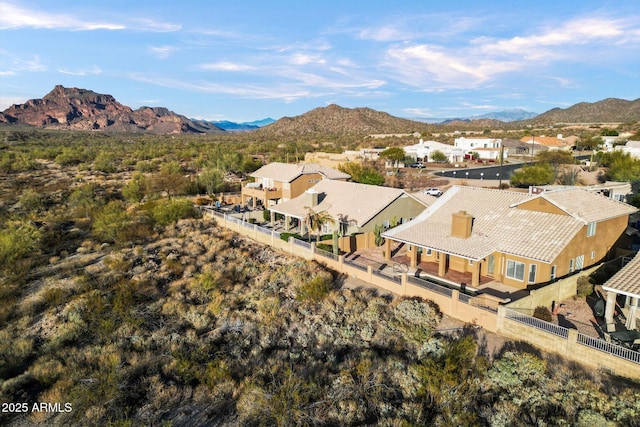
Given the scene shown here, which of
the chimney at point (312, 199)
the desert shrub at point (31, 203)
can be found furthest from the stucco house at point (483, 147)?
the desert shrub at point (31, 203)

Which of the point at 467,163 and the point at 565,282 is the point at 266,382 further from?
the point at 467,163

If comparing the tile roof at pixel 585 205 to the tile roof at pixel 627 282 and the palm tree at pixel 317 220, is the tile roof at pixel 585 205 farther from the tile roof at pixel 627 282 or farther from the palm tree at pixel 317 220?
the palm tree at pixel 317 220

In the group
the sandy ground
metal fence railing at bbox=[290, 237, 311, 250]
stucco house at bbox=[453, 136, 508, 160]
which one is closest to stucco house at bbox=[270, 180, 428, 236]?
metal fence railing at bbox=[290, 237, 311, 250]

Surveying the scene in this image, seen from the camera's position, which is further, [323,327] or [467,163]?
[467,163]

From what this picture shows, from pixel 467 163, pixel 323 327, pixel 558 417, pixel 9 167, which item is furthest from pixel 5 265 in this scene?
pixel 467 163

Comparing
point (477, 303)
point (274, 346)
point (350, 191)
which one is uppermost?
point (350, 191)

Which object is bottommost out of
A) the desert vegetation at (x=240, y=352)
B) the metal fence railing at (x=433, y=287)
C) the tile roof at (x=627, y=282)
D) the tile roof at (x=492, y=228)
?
the desert vegetation at (x=240, y=352)
